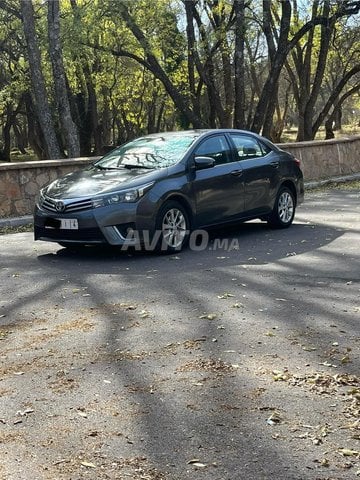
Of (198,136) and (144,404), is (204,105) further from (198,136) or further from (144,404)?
(144,404)

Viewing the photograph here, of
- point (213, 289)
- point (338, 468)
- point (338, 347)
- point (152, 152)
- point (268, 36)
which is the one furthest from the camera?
point (268, 36)

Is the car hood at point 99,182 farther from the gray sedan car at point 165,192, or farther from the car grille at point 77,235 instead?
the car grille at point 77,235

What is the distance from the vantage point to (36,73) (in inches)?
650

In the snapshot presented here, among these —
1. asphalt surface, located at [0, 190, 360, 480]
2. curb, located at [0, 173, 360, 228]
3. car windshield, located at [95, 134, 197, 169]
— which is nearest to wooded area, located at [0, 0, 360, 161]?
curb, located at [0, 173, 360, 228]

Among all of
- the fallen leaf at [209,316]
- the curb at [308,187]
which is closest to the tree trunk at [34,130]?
the curb at [308,187]

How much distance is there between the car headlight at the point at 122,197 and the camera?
8.14 m

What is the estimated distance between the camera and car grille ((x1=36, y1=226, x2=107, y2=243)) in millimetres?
8156

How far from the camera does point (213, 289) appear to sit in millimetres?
6664

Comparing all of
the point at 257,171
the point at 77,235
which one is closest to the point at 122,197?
the point at 77,235

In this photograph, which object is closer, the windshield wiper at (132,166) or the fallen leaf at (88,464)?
the fallen leaf at (88,464)

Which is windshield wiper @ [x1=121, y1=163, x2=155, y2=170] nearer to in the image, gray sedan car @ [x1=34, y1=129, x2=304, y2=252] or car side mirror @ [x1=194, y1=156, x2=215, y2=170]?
gray sedan car @ [x1=34, y1=129, x2=304, y2=252]

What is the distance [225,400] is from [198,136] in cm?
611

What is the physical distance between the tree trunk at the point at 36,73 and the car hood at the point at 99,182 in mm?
8122

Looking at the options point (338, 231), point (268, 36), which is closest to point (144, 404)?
point (338, 231)
